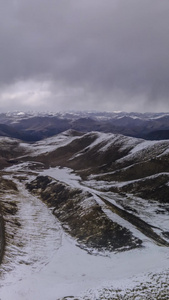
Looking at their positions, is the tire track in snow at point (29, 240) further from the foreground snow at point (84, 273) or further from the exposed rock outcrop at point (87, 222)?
the exposed rock outcrop at point (87, 222)

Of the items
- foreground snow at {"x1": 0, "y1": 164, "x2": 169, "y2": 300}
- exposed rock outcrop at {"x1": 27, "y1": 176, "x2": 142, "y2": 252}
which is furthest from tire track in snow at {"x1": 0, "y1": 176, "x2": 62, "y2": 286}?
exposed rock outcrop at {"x1": 27, "y1": 176, "x2": 142, "y2": 252}

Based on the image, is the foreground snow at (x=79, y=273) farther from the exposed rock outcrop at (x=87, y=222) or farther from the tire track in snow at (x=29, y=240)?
the exposed rock outcrop at (x=87, y=222)

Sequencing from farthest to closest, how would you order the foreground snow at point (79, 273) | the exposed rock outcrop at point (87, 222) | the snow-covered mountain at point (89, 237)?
the exposed rock outcrop at point (87, 222)
the snow-covered mountain at point (89, 237)
the foreground snow at point (79, 273)

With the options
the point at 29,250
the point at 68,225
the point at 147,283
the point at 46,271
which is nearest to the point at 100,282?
the point at 147,283

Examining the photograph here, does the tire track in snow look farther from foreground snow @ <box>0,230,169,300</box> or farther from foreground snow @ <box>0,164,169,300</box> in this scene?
foreground snow @ <box>0,230,169,300</box>

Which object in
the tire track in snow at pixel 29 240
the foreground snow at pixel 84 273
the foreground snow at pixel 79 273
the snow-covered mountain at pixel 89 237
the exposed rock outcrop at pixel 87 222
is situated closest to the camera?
the foreground snow at pixel 79 273

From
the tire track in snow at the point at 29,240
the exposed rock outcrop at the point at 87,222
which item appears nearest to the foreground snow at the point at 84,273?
the tire track in snow at the point at 29,240

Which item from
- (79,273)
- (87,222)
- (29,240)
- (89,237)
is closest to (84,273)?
(79,273)

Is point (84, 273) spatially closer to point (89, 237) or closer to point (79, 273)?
point (79, 273)

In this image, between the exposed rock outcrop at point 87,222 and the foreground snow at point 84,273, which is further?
the exposed rock outcrop at point 87,222
